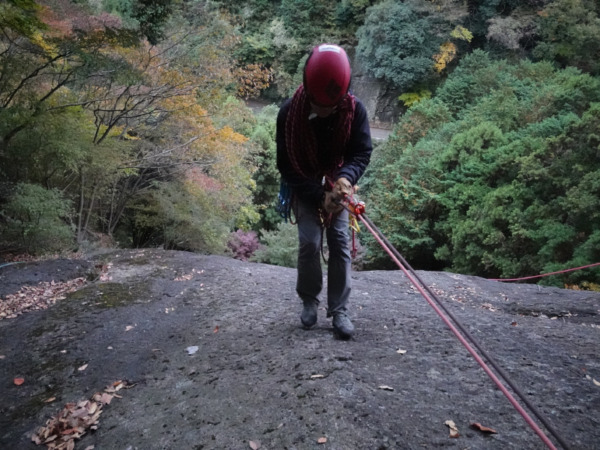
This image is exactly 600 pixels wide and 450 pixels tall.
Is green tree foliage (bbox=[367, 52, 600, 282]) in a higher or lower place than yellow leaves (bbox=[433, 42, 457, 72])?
lower

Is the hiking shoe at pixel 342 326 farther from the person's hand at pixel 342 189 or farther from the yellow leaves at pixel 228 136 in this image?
the yellow leaves at pixel 228 136

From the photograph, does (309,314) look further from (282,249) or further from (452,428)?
(282,249)

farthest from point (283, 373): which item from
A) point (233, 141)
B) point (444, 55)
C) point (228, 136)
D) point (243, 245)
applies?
point (444, 55)

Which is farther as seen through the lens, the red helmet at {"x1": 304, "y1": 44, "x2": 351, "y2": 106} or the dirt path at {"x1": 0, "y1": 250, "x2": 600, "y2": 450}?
the red helmet at {"x1": 304, "y1": 44, "x2": 351, "y2": 106}

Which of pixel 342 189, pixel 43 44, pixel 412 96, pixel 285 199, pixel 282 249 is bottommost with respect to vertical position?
pixel 282 249

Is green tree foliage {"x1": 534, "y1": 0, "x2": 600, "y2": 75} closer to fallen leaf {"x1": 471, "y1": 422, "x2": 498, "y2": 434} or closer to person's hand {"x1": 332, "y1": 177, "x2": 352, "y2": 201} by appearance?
person's hand {"x1": 332, "y1": 177, "x2": 352, "y2": 201}

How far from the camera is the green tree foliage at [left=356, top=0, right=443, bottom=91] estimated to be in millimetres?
18891

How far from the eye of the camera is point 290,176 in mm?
2572

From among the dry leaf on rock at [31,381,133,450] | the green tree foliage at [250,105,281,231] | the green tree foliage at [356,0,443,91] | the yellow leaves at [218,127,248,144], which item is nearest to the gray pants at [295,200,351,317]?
the dry leaf on rock at [31,381,133,450]

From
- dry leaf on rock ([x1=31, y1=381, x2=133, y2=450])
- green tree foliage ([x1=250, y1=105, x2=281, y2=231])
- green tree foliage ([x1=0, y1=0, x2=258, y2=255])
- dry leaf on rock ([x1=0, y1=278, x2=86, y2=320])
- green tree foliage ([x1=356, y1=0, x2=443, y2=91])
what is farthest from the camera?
green tree foliage ([x1=356, y1=0, x2=443, y2=91])

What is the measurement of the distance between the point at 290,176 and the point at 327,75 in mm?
708

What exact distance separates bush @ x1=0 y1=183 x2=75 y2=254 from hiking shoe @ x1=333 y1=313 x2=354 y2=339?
5.56 m

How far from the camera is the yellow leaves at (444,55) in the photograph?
18500 millimetres

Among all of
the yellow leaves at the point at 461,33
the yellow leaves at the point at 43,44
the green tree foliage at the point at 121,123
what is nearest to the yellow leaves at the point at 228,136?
the green tree foliage at the point at 121,123
